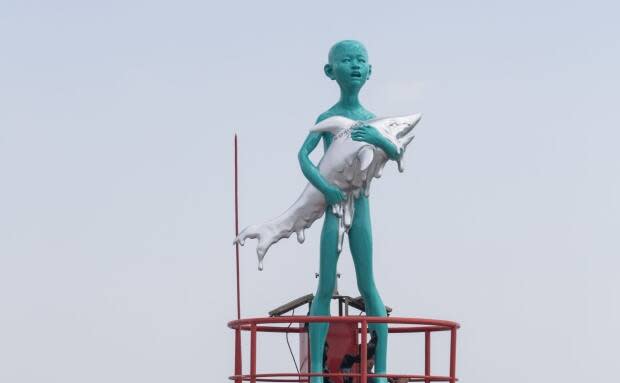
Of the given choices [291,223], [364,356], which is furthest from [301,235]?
[364,356]

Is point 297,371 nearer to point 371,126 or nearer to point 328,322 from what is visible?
point 328,322

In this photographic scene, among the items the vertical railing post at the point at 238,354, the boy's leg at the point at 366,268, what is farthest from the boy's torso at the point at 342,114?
the vertical railing post at the point at 238,354

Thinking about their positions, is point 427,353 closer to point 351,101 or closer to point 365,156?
point 365,156

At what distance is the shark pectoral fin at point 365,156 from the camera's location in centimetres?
1492

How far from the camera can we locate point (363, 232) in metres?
15.2

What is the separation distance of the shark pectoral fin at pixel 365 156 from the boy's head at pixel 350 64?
853 mm

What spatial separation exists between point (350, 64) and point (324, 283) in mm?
2291

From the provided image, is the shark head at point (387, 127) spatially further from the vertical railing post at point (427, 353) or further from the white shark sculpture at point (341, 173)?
the vertical railing post at point (427, 353)

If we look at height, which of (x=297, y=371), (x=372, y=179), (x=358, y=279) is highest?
(x=372, y=179)

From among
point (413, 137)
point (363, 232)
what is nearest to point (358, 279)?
point (363, 232)

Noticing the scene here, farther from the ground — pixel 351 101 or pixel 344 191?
pixel 351 101

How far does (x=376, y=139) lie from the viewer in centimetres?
1488

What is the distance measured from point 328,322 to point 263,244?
113 centimetres

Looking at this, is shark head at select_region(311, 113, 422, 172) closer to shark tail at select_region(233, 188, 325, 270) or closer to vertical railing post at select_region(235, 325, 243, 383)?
shark tail at select_region(233, 188, 325, 270)
